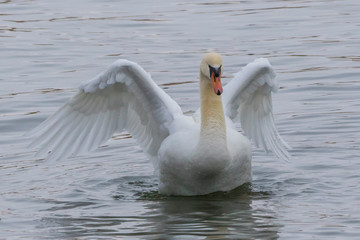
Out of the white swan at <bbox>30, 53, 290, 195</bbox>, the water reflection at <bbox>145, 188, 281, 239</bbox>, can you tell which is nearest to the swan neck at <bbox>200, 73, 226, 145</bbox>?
the white swan at <bbox>30, 53, 290, 195</bbox>

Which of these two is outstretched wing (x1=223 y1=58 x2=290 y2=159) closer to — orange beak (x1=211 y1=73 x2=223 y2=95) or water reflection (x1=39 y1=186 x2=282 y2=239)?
orange beak (x1=211 y1=73 x2=223 y2=95)

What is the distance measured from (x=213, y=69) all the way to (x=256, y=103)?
4.83 feet

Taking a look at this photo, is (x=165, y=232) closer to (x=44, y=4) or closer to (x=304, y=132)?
(x=304, y=132)

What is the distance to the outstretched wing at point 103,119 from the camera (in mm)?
11461

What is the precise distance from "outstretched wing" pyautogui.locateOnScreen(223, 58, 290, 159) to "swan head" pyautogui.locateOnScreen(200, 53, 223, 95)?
1.94 ft

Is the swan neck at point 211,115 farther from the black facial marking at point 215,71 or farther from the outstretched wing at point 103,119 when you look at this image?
the outstretched wing at point 103,119

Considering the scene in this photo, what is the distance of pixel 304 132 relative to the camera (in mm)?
13797

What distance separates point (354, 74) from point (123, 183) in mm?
5843

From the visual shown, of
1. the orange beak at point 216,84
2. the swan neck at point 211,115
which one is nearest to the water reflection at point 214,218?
A: the swan neck at point 211,115

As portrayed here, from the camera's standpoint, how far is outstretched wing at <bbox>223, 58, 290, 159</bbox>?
11516 millimetres

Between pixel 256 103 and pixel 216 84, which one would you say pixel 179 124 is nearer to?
pixel 216 84

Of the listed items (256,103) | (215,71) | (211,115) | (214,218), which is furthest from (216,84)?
(256,103)

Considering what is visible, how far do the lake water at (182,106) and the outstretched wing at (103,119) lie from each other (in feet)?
1.33

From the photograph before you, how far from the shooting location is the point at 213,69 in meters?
10.8
